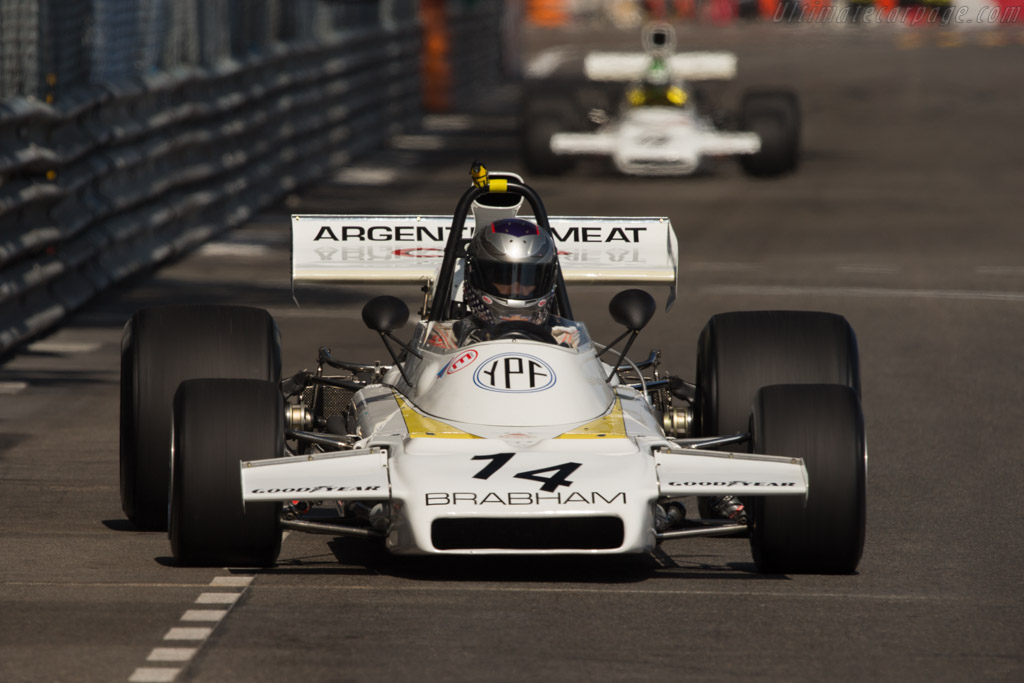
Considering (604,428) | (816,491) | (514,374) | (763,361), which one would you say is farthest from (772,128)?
(816,491)

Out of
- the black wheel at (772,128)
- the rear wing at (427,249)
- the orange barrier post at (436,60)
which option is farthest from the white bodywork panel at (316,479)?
the orange barrier post at (436,60)

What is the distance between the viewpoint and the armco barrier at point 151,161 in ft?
49.8

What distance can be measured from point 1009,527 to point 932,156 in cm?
2388

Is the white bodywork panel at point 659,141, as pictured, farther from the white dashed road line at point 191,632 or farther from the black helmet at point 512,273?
the white dashed road line at point 191,632

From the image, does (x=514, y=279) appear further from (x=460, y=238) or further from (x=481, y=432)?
(x=481, y=432)

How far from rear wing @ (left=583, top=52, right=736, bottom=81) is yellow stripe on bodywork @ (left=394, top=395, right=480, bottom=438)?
21.1 meters

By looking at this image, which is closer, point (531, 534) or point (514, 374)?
point (531, 534)

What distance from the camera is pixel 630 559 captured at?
8750mm

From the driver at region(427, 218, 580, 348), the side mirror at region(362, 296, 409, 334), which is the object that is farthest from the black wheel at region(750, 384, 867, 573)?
the side mirror at region(362, 296, 409, 334)

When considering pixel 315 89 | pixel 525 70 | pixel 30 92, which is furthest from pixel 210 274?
pixel 525 70

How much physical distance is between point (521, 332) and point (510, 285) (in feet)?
0.81

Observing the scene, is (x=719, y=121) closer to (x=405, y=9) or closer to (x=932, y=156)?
(x=932, y=156)

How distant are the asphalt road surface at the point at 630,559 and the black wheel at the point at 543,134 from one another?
14.0 ft

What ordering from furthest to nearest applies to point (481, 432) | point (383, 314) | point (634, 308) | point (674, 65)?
point (674, 65) < point (634, 308) < point (383, 314) < point (481, 432)
